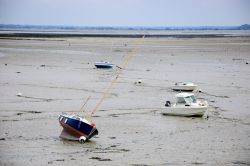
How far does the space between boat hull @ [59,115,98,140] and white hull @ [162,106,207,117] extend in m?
7.44

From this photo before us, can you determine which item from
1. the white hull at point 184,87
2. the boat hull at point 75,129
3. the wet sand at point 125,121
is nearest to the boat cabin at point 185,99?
the wet sand at point 125,121

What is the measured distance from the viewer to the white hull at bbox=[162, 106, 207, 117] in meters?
27.0

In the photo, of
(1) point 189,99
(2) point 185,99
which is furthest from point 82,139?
(1) point 189,99

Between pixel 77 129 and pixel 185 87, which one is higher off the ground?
pixel 77 129

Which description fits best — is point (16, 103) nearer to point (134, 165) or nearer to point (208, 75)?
point (134, 165)

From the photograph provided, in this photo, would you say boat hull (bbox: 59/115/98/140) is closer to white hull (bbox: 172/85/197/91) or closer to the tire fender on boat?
the tire fender on boat

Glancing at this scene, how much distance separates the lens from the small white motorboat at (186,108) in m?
27.1

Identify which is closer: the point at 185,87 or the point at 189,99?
the point at 189,99

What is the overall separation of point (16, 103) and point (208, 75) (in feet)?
76.9

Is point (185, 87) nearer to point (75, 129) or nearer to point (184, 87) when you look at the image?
point (184, 87)

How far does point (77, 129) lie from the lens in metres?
21.8

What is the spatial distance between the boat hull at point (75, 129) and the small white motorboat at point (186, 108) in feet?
24.4

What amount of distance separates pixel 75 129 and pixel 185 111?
8277 mm

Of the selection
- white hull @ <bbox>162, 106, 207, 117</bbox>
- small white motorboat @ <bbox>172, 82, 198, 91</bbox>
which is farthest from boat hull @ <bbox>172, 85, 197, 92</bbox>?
white hull @ <bbox>162, 106, 207, 117</bbox>
